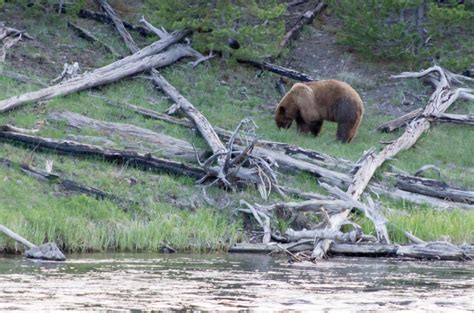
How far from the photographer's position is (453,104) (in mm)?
23266

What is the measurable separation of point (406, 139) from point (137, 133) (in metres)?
4.92

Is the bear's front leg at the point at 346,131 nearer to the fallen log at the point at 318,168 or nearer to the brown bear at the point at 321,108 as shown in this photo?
the brown bear at the point at 321,108

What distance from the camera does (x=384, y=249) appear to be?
15422 mm

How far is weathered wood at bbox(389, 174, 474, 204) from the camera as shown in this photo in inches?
706

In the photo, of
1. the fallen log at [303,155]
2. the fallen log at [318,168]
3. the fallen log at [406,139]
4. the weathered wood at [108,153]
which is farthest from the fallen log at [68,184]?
the fallen log at [406,139]

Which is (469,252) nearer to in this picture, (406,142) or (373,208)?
(373,208)

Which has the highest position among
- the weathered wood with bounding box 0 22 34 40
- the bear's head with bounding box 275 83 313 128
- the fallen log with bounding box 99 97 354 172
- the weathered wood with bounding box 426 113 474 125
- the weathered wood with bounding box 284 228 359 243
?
the weathered wood with bounding box 0 22 34 40

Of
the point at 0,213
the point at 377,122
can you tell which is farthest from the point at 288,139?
the point at 0,213

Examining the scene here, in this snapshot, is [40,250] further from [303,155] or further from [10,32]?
[10,32]

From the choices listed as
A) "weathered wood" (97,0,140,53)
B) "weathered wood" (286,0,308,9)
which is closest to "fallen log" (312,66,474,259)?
"weathered wood" (286,0,308,9)

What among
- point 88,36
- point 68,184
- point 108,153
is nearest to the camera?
point 68,184

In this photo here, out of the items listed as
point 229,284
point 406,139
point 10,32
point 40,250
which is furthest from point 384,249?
point 10,32

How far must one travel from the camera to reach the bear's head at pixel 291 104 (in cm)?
2159

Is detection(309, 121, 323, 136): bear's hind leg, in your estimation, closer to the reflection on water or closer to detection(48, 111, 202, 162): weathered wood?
detection(48, 111, 202, 162): weathered wood
